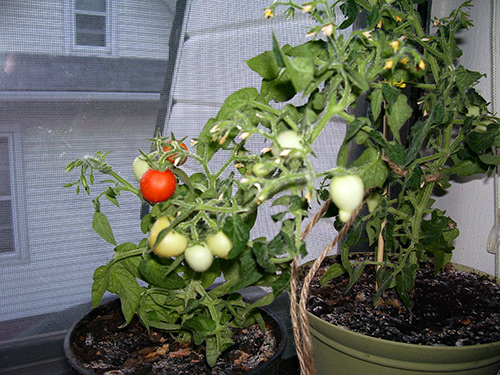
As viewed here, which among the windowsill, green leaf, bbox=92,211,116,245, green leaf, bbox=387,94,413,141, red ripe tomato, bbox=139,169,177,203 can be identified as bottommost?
the windowsill

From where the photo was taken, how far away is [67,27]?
90cm

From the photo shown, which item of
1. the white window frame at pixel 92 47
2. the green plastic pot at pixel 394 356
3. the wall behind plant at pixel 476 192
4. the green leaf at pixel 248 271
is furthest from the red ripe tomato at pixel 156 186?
the wall behind plant at pixel 476 192

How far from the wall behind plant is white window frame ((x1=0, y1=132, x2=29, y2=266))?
3.04 ft

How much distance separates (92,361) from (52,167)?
434 mm

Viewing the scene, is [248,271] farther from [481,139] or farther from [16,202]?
[16,202]

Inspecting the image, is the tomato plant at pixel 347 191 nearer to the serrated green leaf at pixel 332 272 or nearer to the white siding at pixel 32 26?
the serrated green leaf at pixel 332 272

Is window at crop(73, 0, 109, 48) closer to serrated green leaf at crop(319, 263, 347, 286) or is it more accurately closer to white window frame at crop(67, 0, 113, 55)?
white window frame at crop(67, 0, 113, 55)

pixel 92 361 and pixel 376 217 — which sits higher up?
pixel 376 217

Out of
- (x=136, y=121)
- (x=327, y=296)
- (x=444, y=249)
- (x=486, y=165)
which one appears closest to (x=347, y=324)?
(x=327, y=296)

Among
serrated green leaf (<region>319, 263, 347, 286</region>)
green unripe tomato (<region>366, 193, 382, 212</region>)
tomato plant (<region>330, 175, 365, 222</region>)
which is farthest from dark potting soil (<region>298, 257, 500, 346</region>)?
tomato plant (<region>330, 175, 365, 222</region>)

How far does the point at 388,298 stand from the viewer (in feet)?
2.67

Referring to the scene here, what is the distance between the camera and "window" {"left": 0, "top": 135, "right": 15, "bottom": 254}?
884mm

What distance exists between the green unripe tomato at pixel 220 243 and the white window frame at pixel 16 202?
0.60 metres

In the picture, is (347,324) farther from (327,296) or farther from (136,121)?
(136,121)
